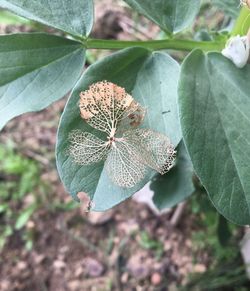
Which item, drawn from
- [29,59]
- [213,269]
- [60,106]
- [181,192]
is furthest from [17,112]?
[60,106]

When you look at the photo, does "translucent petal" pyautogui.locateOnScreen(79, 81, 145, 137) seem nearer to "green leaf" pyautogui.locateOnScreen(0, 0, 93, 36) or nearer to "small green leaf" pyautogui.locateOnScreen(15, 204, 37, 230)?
"green leaf" pyautogui.locateOnScreen(0, 0, 93, 36)

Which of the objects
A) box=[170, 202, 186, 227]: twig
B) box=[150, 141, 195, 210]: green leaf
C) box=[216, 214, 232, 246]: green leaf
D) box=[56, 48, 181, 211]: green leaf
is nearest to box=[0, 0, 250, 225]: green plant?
box=[56, 48, 181, 211]: green leaf

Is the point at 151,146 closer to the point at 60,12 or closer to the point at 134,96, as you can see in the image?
the point at 134,96

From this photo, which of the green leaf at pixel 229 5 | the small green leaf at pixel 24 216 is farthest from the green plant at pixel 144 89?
the small green leaf at pixel 24 216

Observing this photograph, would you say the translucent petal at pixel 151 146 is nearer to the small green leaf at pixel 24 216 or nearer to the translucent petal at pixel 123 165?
the translucent petal at pixel 123 165

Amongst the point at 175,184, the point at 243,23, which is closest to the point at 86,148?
the point at 243,23

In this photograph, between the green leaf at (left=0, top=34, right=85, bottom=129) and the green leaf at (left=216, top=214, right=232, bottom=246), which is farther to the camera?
the green leaf at (left=216, top=214, right=232, bottom=246)
